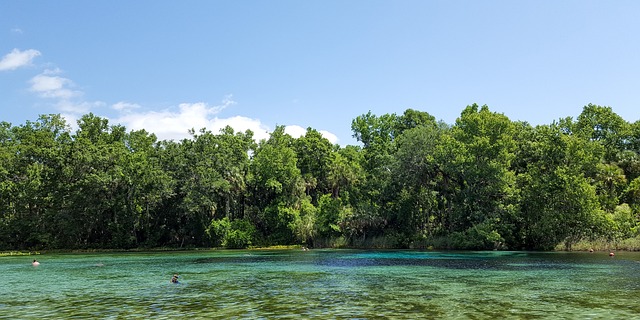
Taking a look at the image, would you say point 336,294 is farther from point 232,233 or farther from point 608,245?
point 232,233

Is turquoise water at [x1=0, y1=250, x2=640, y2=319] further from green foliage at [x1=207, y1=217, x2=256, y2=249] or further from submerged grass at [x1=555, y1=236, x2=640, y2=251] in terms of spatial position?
green foliage at [x1=207, y1=217, x2=256, y2=249]

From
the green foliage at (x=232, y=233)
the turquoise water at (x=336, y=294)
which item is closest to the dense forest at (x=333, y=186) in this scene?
the green foliage at (x=232, y=233)

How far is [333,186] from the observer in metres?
77.3

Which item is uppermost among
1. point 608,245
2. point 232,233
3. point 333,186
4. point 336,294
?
point 333,186

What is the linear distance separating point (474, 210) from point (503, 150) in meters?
8.06

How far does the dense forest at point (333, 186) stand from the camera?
184 feet

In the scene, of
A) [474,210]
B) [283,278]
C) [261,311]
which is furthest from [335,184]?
[261,311]

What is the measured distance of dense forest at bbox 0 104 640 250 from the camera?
5619cm

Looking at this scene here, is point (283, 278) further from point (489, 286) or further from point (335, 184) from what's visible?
point (335, 184)

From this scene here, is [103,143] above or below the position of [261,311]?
above

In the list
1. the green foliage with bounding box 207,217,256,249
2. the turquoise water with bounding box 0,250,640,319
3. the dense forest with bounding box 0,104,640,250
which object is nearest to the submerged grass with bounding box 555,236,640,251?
the dense forest with bounding box 0,104,640,250

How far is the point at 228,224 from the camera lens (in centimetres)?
7188

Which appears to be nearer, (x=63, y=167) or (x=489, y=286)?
(x=489, y=286)

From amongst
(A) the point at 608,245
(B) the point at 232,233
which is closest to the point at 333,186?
(B) the point at 232,233
